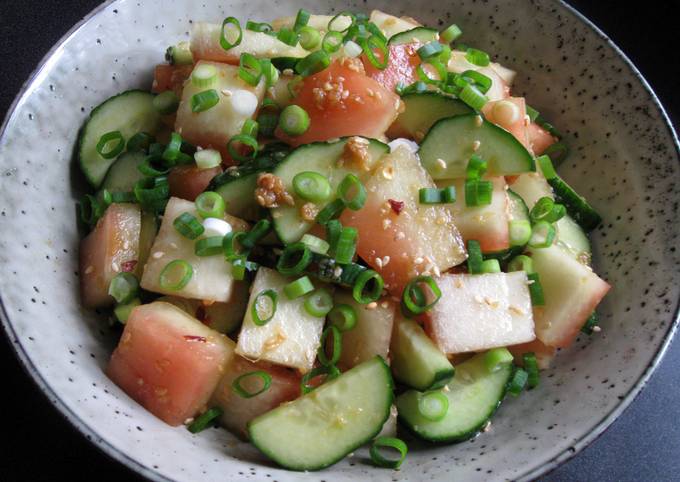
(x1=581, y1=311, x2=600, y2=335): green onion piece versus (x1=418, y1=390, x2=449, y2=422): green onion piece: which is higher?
(x1=581, y1=311, x2=600, y2=335): green onion piece

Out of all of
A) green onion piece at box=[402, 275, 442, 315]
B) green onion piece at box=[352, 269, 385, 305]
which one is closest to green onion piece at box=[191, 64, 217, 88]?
green onion piece at box=[352, 269, 385, 305]

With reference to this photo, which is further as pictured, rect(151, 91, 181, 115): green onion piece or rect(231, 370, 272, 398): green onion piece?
rect(151, 91, 181, 115): green onion piece

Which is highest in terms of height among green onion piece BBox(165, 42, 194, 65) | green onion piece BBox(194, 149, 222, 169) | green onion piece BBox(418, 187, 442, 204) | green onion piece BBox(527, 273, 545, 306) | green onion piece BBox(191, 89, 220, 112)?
green onion piece BBox(418, 187, 442, 204)

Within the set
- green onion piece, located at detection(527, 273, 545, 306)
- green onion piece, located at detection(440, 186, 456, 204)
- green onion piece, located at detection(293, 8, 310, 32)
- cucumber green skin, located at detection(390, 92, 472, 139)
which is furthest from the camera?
green onion piece, located at detection(293, 8, 310, 32)

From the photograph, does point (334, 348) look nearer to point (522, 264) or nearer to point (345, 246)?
point (345, 246)

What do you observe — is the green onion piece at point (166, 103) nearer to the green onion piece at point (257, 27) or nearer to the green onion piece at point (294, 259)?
the green onion piece at point (257, 27)

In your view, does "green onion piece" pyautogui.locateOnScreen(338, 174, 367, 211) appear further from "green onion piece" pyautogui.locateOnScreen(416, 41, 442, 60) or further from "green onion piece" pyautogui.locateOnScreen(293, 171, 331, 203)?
"green onion piece" pyautogui.locateOnScreen(416, 41, 442, 60)
